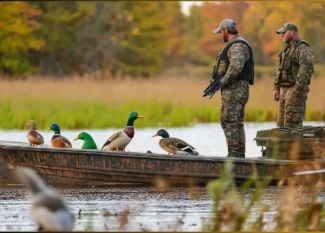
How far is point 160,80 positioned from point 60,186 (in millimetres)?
19596

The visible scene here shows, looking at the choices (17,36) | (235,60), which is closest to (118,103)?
(235,60)

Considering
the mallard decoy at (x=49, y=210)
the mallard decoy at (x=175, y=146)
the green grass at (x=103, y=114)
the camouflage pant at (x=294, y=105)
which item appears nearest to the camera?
the mallard decoy at (x=49, y=210)

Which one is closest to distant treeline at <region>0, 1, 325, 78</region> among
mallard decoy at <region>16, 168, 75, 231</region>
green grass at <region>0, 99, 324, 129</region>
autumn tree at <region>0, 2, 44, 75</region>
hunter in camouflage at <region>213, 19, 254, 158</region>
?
autumn tree at <region>0, 2, 44, 75</region>

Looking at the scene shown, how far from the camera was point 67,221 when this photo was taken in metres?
7.16

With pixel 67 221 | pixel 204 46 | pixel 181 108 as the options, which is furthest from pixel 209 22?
pixel 67 221

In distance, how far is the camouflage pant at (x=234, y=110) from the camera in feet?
42.8

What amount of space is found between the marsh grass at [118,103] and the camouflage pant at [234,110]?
10104 mm

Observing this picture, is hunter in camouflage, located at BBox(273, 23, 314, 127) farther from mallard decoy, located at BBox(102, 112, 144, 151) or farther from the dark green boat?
mallard decoy, located at BBox(102, 112, 144, 151)

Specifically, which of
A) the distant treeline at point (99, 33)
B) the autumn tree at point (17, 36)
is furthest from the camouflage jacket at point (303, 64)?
the autumn tree at point (17, 36)

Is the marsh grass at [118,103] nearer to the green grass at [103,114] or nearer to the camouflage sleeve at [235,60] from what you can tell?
the green grass at [103,114]

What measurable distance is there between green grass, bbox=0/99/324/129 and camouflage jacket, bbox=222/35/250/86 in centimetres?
1030

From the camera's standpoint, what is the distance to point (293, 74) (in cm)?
1362

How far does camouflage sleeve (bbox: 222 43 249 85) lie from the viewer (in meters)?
12.9

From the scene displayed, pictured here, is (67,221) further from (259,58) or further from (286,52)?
(259,58)
